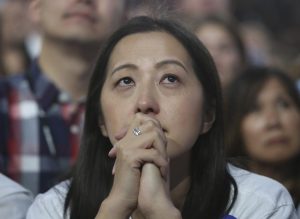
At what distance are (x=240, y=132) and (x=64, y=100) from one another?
2.94ft

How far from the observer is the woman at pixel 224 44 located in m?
5.10

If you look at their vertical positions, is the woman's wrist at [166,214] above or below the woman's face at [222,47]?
above

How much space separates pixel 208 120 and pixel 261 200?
0.35 meters

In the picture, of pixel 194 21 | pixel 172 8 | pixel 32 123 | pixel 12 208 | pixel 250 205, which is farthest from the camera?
pixel 194 21

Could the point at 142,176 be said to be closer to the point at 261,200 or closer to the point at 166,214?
the point at 166,214

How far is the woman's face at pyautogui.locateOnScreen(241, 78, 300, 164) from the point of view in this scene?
4.05 metres

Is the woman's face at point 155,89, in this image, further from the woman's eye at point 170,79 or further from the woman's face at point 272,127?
the woman's face at point 272,127

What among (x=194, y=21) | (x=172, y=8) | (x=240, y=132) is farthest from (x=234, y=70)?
(x=172, y=8)

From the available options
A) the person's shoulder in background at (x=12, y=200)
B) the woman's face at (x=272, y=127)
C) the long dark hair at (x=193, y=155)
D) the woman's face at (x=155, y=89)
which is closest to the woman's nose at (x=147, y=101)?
the woman's face at (x=155, y=89)

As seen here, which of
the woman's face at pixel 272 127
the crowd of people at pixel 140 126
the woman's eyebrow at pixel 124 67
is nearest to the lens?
the crowd of people at pixel 140 126

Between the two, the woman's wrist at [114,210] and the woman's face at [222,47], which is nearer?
the woman's wrist at [114,210]

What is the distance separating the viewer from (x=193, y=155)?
296 cm

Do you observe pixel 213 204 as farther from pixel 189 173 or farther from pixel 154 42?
pixel 154 42

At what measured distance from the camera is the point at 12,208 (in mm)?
2955
